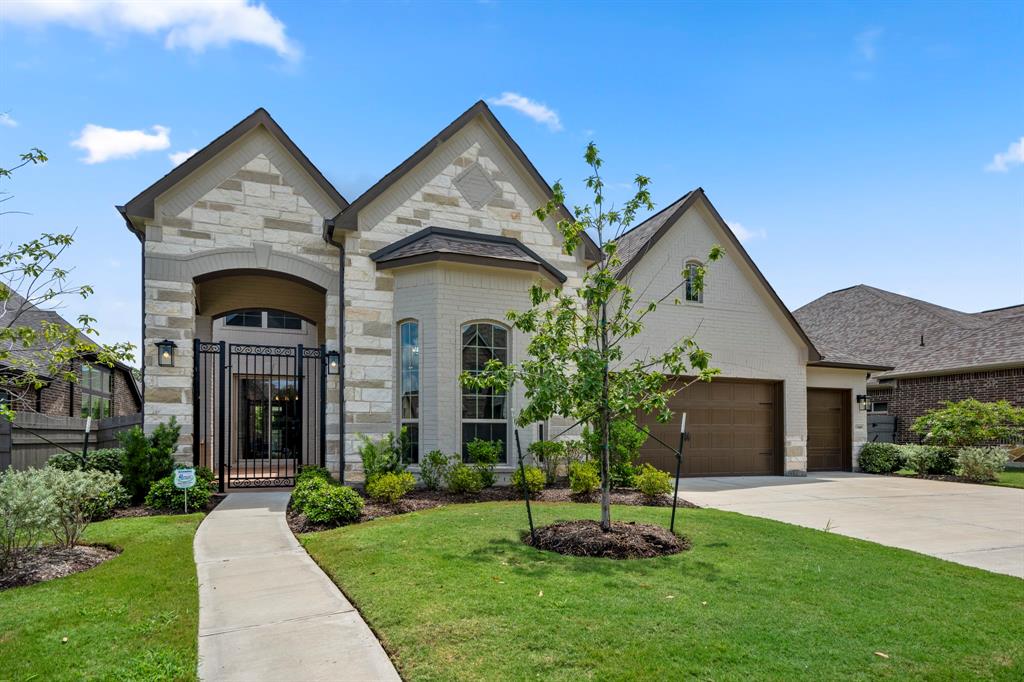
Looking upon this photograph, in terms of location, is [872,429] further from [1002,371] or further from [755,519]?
[755,519]

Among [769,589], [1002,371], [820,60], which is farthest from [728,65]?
[1002,371]

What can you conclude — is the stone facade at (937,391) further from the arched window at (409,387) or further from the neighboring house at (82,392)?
the neighboring house at (82,392)

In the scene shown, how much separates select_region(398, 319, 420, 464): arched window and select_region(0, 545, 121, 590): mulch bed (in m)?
5.09

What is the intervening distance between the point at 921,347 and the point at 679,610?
75.2 feet

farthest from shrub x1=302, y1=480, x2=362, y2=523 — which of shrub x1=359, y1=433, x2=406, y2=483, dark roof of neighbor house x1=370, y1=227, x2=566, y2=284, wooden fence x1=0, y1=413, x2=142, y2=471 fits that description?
wooden fence x1=0, y1=413, x2=142, y2=471

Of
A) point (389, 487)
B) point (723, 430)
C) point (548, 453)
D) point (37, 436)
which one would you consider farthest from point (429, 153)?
point (723, 430)

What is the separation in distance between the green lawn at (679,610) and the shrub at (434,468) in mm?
3150

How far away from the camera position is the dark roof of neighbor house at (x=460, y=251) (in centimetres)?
1106

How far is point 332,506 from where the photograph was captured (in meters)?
8.21

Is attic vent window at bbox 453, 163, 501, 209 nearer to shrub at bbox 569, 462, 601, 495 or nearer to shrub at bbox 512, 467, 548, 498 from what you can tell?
shrub at bbox 512, 467, 548, 498

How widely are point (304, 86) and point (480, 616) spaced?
812 cm

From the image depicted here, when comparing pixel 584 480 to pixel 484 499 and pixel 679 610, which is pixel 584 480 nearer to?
pixel 484 499

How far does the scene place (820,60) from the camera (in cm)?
1036

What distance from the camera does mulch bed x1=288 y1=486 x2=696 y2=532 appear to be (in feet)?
29.6
